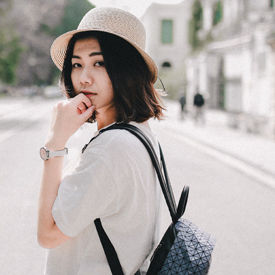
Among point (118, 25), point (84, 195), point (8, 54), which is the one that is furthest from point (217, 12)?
point (84, 195)

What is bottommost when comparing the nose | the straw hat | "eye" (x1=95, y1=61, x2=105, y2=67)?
the nose

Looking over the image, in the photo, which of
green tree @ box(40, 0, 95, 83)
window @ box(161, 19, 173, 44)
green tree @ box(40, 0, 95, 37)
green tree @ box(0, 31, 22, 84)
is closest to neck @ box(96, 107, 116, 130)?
green tree @ box(0, 31, 22, 84)

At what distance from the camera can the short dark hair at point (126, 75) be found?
55.6 inches

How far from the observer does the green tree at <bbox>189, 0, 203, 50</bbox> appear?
3120cm

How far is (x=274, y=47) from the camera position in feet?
46.2

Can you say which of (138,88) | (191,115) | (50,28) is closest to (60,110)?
(138,88)

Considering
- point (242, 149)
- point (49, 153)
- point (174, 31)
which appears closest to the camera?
point (49, 153)

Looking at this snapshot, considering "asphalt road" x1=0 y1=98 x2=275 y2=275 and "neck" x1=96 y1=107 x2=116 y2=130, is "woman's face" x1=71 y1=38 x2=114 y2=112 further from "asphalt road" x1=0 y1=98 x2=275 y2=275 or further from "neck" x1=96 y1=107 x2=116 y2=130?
"asphalt road" x1=0 y1=98 x2=275 y2=275

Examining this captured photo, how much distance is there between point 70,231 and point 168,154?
373 inches

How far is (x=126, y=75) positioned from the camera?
4.69 ft

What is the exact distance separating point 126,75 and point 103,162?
14.9 inches

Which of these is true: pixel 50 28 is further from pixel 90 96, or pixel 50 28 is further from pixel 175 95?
pixel 90 96

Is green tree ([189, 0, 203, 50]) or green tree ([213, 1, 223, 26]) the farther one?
green tree ([189, 0, 203, 50])

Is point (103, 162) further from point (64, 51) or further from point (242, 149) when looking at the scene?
point (242, 149)
